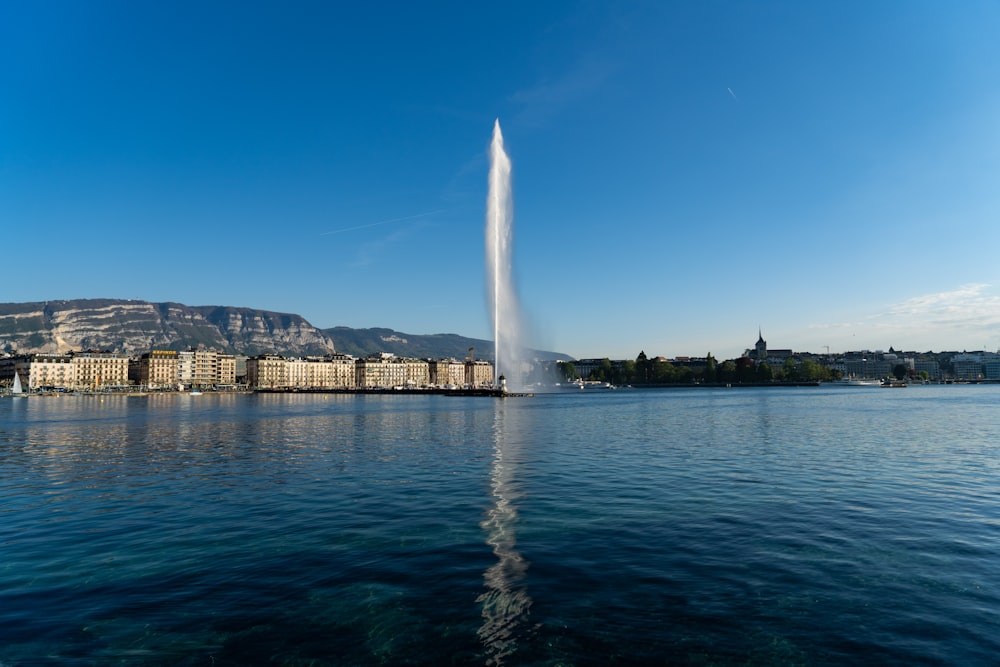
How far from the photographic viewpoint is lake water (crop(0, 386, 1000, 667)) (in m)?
10.8

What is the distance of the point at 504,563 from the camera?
1541cm

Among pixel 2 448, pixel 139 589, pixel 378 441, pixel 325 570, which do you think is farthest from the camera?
pixel 378 441

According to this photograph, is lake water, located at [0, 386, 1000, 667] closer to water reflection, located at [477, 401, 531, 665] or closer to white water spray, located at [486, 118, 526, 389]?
water reflection, located at [477, 401, 531, 665]

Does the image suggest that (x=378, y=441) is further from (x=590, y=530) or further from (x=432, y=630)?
(x=432, y=630)

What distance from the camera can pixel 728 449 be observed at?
4000cm

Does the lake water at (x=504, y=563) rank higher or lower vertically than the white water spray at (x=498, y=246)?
lower

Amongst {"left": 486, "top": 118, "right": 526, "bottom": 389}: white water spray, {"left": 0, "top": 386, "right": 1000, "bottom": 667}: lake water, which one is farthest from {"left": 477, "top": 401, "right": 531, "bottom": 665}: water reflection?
{"left": 486, "top": 118, "right": 526, "bottom": 389}: white water spray

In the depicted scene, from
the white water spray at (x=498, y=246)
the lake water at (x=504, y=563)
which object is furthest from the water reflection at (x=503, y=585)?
the white water spray at (x=498, y=246)

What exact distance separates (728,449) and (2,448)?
54280 millimetres

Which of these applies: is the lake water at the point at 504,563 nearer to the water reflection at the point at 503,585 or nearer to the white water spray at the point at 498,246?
the water reflection at the point at 503,585

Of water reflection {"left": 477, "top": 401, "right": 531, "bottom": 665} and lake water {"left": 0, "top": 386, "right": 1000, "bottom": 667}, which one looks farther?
water reflection {"left": 477, "top": 401, "right": 531, "bottom": 665}

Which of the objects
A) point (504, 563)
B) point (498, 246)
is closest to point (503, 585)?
point (504, 563)

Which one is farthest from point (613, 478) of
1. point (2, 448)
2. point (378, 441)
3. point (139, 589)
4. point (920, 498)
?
point (2, 448)

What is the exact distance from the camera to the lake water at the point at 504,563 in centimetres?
1080
